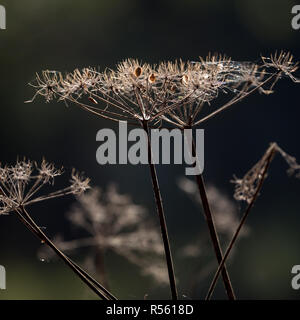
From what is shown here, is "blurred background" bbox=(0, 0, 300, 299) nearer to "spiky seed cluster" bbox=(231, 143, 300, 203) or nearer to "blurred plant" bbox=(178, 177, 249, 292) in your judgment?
"blurred plant" bbox=(178, 177, 249, 292)

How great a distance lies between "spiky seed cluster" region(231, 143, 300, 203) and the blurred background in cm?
1065

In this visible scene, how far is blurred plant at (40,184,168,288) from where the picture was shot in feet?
11.3

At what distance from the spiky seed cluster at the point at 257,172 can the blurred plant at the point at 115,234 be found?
1.19m

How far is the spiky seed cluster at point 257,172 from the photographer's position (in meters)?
1.97

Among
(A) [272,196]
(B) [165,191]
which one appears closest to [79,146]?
(B) [165,191]

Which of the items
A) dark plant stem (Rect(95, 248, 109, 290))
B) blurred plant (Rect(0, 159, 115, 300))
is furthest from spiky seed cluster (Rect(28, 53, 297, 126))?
dark plant stem (Rect(95, 248, 109, 290))

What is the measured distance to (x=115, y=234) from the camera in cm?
401

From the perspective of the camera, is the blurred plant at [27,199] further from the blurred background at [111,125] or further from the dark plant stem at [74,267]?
the blurred background at [111,125]

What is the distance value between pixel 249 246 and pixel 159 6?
16880 mm

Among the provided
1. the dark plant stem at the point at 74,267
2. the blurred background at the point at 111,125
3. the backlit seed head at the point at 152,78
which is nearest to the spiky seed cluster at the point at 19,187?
the dark plant stem at the point at 74,267

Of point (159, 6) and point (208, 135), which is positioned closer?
point (208, 135)

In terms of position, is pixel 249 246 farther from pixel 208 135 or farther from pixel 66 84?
pixel 66 84

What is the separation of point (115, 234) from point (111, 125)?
→ 19.1 m
